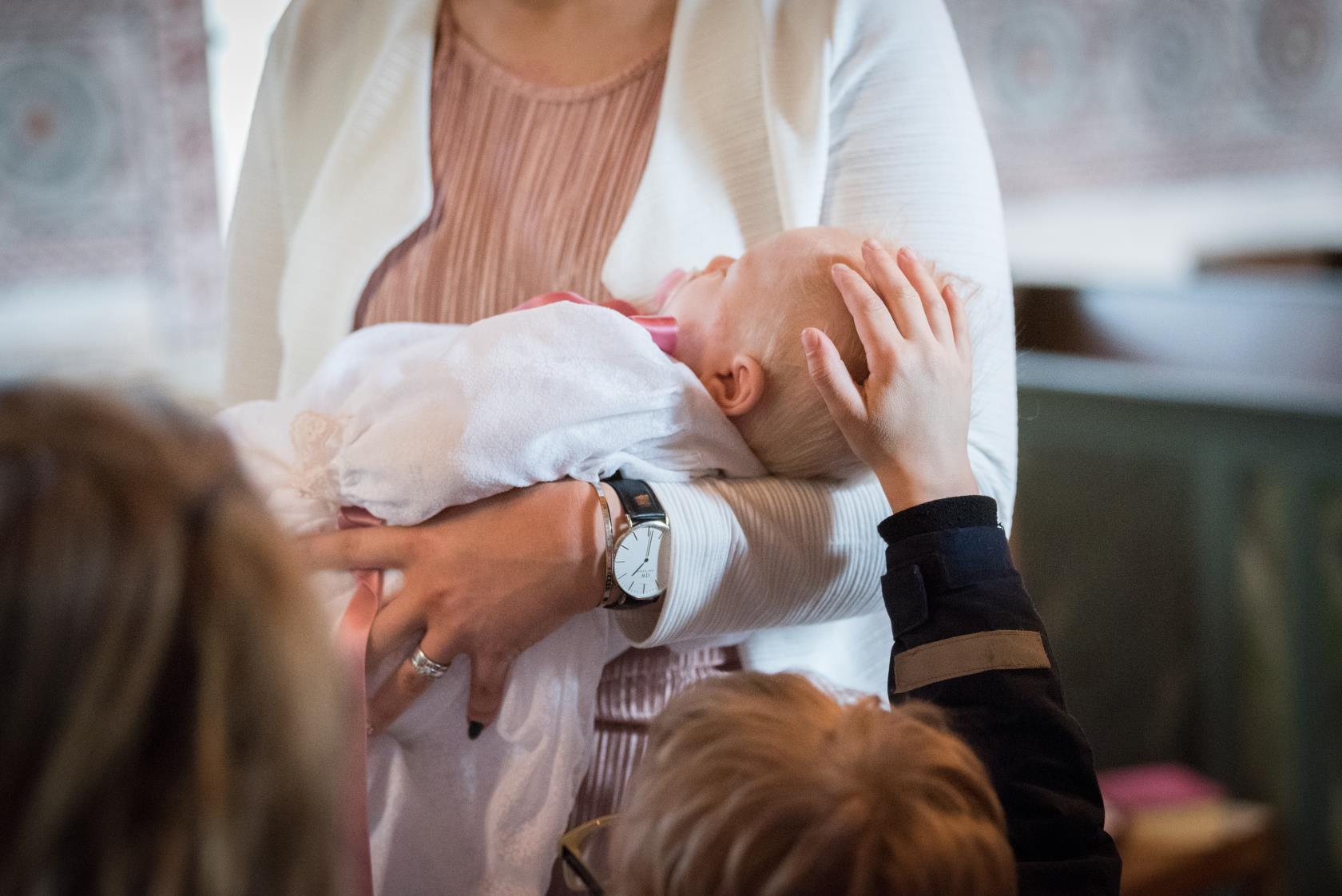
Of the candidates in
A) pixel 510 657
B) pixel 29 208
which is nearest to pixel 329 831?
pixel 510 657

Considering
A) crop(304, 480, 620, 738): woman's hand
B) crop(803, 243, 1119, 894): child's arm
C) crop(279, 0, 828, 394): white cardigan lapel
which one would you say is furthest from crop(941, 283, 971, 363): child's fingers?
crop(304, 480, 620, 738): woman's hand

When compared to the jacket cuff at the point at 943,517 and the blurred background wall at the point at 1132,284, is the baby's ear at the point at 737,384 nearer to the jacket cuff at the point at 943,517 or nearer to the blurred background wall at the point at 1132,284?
the jacket cuff at the point at 943,517

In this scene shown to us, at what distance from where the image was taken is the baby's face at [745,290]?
1.00m

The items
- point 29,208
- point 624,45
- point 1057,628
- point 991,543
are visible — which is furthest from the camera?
point 29,208

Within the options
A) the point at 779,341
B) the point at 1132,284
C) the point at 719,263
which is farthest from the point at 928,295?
the point at 1132,284

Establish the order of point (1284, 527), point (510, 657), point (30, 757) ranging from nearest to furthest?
1. point (30, 757)
2. point (510, 657)
3. point (1284, 527)

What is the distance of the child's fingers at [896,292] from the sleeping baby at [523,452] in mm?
39

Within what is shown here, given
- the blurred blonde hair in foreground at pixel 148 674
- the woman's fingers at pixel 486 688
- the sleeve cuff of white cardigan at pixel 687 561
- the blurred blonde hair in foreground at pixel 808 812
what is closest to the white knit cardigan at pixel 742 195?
the sleeve cuff of white cardigan at pixel 687 561

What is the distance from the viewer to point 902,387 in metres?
0.90

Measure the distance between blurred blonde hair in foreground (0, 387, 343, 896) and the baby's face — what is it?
2.07 feet

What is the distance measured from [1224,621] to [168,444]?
8.20ft

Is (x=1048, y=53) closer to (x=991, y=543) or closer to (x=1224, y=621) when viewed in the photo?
(x=1224, y=621)

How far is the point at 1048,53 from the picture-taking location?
3160 millimetres

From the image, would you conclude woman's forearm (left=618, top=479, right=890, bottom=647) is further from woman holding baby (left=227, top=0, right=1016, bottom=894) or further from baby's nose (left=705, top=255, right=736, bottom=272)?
baby's nose (left=705, top=255, right=736, bottom=272)
